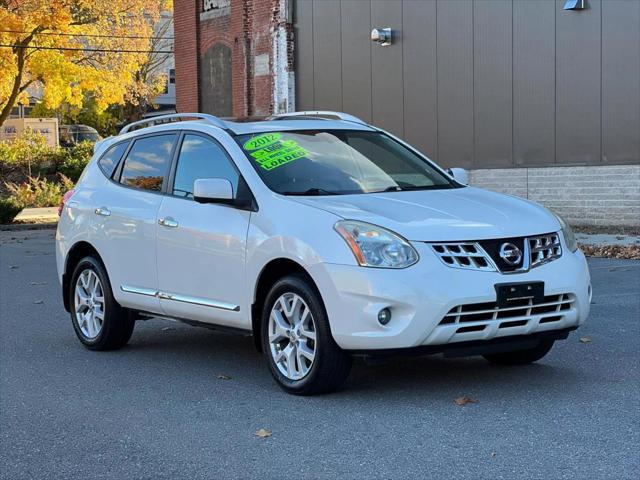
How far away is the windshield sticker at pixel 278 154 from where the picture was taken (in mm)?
7133

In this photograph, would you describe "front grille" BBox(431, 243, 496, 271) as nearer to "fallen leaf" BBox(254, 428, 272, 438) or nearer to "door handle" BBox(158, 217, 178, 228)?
"fallen leaf" BBox(254, 428, 272, 438)

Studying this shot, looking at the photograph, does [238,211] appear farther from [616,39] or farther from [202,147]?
[616,39]

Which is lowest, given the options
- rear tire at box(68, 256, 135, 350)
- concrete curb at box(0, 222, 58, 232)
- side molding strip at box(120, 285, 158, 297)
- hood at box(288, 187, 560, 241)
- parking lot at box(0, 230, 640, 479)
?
concrete curb at box(0, 222, 58, 232)

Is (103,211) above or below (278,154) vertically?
below

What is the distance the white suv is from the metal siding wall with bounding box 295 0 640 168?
38.5ft

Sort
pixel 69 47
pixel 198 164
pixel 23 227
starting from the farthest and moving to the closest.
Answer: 1. pixel 69 47
2. pixel 23 227
3. pixel 198 164

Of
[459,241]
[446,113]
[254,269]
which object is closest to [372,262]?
[459,241]

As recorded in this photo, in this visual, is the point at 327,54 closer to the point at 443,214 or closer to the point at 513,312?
the point at 443,214

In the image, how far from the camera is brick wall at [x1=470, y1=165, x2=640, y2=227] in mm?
18797

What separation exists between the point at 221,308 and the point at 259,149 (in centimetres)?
116

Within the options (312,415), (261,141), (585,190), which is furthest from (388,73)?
(312,415)

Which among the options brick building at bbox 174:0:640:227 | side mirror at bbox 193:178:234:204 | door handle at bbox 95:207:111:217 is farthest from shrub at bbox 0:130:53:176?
side mirror at bbox 193:178:234:204

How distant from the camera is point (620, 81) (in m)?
18.7

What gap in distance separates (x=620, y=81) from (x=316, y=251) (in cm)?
1394
